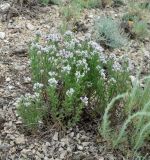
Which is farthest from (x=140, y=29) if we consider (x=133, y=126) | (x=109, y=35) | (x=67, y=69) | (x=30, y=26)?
(x=67, y=69)

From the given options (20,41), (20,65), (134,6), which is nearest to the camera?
(20,65)

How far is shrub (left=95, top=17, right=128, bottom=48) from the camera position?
470cm

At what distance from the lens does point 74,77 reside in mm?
3361

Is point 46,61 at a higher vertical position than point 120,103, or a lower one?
higher

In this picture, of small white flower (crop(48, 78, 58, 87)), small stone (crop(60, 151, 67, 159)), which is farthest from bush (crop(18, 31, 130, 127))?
small stone (crop(60, 151, 67, 159))

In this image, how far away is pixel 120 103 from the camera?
3686 mm

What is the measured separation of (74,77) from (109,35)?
1467mm

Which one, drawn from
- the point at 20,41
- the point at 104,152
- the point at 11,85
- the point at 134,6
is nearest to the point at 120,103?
the point at 104,152

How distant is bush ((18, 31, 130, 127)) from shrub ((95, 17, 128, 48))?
1094mm

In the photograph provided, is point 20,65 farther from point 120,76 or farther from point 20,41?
point 120,76

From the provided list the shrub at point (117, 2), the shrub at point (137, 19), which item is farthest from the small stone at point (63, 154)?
the shrub at point (117, 2)

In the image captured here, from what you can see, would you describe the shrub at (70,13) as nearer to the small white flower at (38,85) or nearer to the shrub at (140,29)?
the shrub at (140,29)

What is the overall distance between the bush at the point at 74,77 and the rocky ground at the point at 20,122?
16cm

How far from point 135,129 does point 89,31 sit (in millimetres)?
1795
